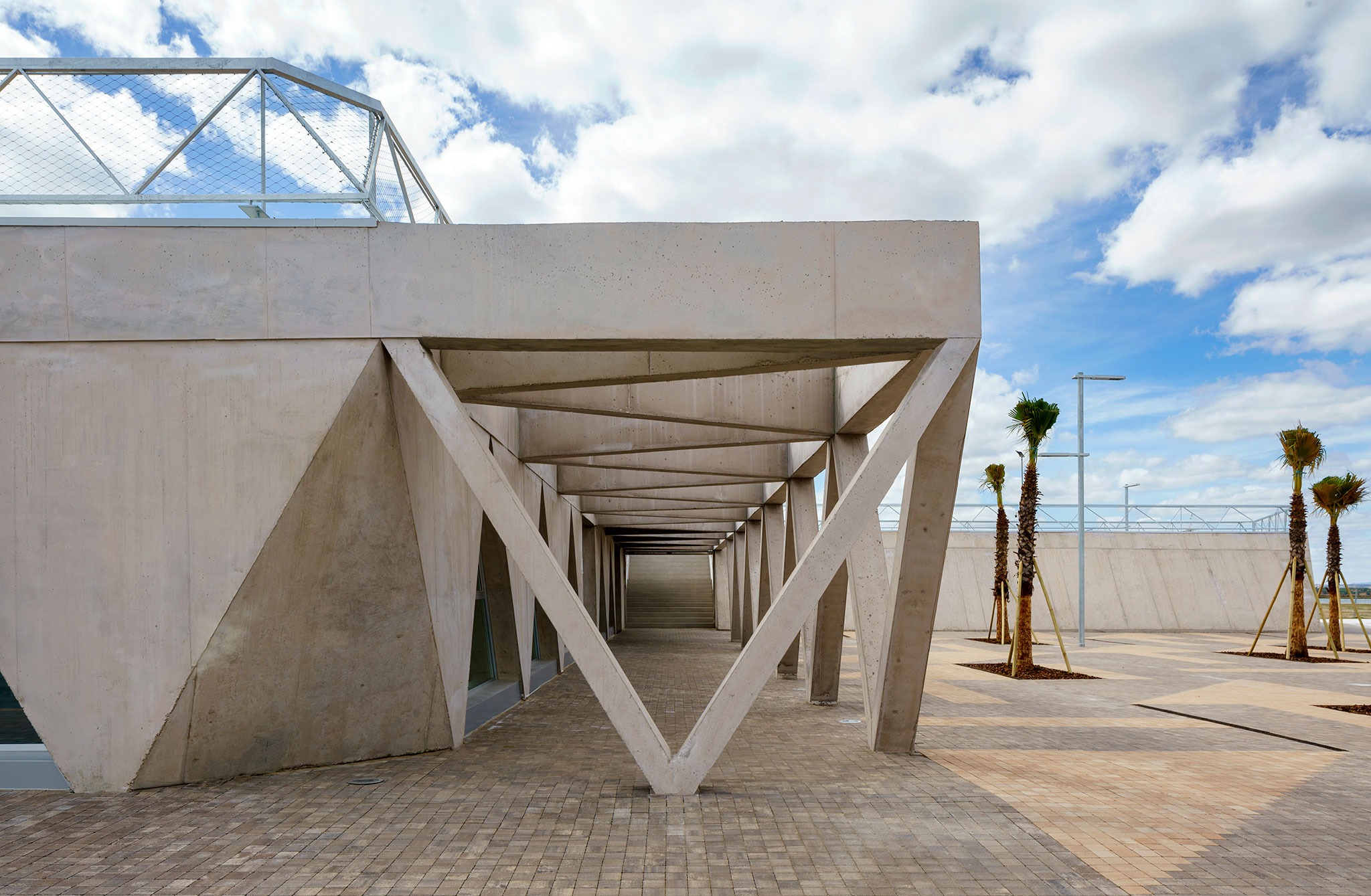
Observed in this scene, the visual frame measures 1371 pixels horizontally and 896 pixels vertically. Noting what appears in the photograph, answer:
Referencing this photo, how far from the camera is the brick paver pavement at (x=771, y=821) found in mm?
5566

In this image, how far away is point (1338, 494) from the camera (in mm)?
22703

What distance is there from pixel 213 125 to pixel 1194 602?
3586 cm

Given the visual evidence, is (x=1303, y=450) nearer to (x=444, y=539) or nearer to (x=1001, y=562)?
(x=1001, y=562)

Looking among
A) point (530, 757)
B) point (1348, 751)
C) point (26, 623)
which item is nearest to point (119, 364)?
point (26, 623)

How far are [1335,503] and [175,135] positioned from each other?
25708mm

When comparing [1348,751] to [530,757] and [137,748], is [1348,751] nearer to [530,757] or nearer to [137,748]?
[530,757]

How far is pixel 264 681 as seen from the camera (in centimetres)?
786

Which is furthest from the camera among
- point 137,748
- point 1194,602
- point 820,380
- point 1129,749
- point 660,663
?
point 1194,602

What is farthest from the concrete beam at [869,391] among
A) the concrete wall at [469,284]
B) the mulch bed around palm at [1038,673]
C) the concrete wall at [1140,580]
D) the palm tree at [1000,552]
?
the concrete wall at [1140,580]

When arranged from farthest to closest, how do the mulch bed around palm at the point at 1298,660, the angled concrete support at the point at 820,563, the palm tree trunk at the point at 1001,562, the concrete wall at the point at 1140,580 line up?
1. the concrete wall at the point at 1140,580
2. the palm tree trunk at the point at 1001,562
3. the mulch bed around palm at the point at 1298,660
4. the angled concrete support at the point at 820,563

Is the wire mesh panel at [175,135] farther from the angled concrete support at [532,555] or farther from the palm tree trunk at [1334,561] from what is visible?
the palm tree trunk at [1334,561]

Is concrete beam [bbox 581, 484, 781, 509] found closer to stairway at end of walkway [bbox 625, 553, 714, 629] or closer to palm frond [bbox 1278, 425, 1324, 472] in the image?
palm frond [bbox 1278, 425, 1324, 472]

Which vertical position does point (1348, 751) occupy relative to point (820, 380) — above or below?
below

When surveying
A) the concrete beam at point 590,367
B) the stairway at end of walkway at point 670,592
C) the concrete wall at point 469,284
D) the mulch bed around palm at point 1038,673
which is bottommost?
the stairway at end of walkway at point 670,592
